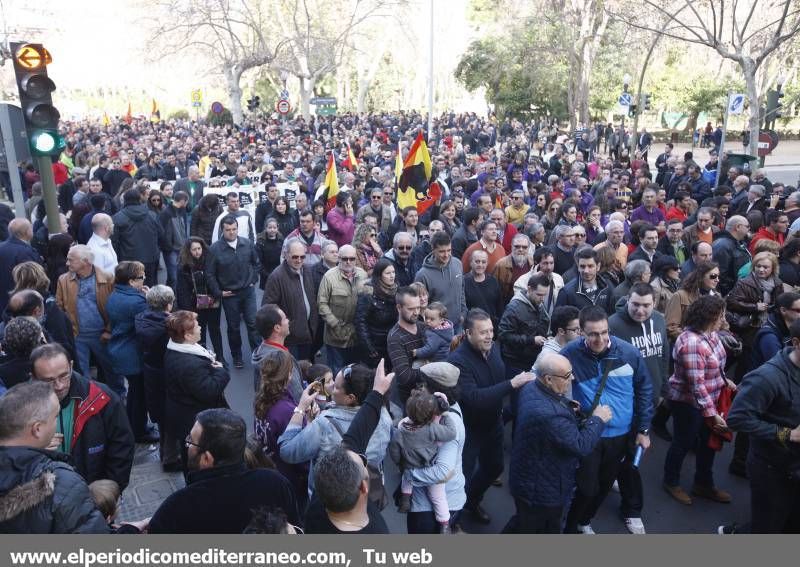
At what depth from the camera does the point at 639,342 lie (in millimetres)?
4809

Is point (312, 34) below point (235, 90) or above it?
above

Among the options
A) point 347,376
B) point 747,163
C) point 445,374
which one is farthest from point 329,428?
point 747,163

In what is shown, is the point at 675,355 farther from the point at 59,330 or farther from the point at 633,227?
the point at 59,330

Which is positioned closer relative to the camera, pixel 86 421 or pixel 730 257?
pixel 86 421

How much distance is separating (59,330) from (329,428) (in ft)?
9.12

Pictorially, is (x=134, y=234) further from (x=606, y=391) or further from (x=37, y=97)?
(x=606, y=391)

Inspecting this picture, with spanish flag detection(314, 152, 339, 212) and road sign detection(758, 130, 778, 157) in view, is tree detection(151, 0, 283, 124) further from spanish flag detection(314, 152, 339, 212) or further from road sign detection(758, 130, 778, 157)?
spanish flag detection(314, 152, 339, 212)

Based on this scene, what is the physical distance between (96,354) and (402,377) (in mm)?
2980

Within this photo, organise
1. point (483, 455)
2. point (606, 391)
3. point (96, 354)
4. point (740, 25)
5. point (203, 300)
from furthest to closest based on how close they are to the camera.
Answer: point (740, 25) < point (203, 300) < point (96, 354) < point (483, 455) < point (606, 391)

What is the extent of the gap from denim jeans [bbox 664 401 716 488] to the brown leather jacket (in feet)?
15.4

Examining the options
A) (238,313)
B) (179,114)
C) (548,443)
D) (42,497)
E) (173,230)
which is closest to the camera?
(42,497)

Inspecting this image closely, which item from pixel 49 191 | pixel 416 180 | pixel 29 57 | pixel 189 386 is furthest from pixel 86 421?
pixel 416 180

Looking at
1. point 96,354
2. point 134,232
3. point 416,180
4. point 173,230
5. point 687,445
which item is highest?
point 416,180

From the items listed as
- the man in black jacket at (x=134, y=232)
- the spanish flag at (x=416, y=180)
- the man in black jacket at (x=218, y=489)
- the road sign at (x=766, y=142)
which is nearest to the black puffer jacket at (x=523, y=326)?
the man in black jacket at (x=218, y=489)
